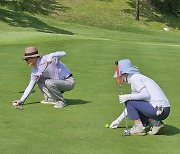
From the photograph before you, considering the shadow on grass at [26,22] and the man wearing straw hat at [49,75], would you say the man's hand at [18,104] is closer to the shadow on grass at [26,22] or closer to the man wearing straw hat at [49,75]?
the man wearing straw hat at [49,75]

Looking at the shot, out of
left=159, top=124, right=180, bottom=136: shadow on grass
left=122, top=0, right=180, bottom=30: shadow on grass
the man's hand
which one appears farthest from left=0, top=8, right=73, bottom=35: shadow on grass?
left=159, top=124, right=180, bottom=136: shadow on grass

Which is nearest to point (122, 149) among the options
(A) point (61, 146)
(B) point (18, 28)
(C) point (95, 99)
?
(A) point (61, 146)

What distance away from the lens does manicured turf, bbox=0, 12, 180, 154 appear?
7.27 m

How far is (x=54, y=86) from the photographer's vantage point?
32.4 ft

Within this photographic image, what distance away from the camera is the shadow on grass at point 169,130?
8.20m

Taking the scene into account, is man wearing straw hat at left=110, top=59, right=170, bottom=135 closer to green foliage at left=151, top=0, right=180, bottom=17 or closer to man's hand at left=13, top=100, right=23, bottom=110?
man's hand at left=13, top=100, right=23, bottom=110

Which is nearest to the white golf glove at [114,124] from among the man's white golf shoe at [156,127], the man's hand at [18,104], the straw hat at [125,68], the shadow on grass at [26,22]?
the man's white golf shoe at [156,127]

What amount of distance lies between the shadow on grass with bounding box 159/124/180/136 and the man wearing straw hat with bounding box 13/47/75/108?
2.40 meters

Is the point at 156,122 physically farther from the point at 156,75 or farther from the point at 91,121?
the point at 156,75

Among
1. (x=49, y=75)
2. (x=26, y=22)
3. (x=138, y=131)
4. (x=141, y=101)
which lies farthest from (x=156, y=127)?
(x=26, y=22)

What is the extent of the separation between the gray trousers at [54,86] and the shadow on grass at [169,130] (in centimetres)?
236

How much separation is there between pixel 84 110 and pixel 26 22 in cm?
2588

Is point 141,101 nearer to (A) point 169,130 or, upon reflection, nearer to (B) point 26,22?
(A) point 169,130

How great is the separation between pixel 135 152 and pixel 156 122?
1.14 m
